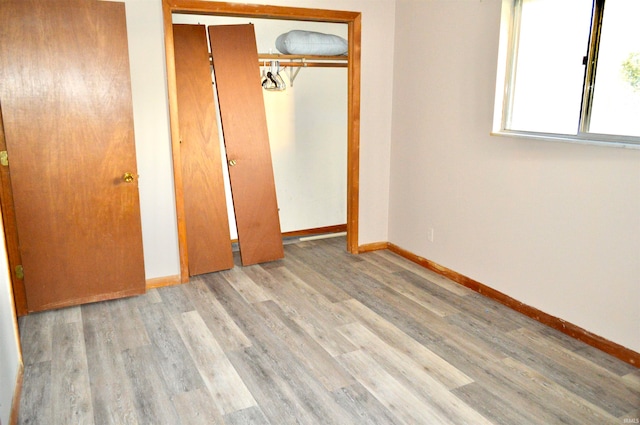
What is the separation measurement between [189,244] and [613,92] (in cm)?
314

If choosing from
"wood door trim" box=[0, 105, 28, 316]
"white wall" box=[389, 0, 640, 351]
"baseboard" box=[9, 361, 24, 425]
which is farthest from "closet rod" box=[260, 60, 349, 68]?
"baseboard" box=[9, 361, 24, 425]

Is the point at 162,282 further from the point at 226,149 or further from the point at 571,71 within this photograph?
the point at 571,71

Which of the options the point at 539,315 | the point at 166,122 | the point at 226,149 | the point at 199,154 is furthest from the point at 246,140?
the point at 539,315

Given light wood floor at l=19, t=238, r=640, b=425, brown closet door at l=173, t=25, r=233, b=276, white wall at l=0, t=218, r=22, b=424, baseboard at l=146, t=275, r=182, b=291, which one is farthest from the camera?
brown closet door at l=173, t=25, r=233, b=276

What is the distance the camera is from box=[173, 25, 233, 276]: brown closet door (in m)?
3.95

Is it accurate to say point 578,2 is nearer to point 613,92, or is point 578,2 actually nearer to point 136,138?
point 613,92

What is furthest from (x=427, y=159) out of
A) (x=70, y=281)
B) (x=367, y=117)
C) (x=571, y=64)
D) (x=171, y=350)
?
(x=70, y=281)

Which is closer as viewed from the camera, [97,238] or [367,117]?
[97,238]

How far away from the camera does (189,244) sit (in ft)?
13.2

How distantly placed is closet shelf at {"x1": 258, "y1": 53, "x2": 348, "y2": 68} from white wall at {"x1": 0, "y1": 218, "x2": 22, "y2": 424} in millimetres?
2882

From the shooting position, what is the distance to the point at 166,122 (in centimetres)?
368

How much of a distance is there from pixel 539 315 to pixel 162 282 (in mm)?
2762

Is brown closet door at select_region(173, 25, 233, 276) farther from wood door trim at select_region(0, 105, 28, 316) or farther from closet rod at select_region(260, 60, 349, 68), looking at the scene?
wood door trim at select_region(0, 105, 28, 316)

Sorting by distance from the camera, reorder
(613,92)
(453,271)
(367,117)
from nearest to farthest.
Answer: (613,92) → (453,271) → (367,117)
